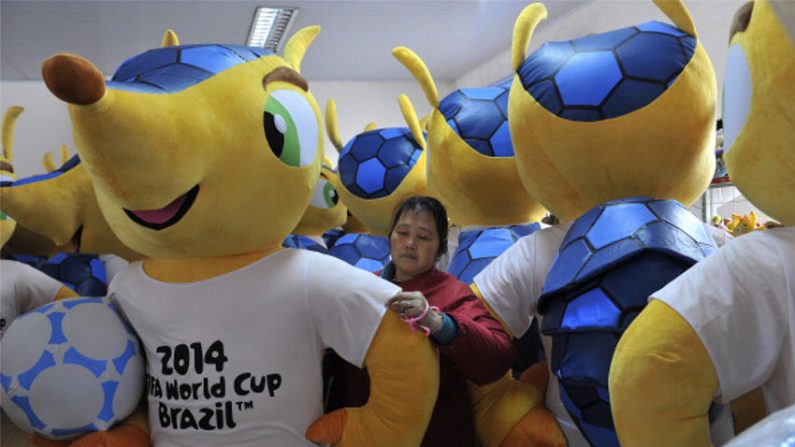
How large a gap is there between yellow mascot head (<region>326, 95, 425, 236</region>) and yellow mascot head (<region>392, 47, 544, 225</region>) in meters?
0.50

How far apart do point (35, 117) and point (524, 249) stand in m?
5.94

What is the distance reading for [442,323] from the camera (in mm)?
1121

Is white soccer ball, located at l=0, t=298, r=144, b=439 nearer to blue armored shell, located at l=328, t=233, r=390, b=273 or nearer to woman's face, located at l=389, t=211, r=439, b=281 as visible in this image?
Result: woman's face, located at l=389, t=211, r=439, b=281

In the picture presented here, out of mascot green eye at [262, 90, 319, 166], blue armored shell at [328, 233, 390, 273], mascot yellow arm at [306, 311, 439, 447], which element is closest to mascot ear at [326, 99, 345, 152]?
blue armored shell at [328, 233, 390, 273]

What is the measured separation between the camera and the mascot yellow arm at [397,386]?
111 centimetres

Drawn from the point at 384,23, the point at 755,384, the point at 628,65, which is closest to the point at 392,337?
the point at 755,384

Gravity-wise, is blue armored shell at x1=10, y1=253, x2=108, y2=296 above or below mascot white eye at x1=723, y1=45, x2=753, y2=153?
below

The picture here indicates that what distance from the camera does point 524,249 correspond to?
1.41 m

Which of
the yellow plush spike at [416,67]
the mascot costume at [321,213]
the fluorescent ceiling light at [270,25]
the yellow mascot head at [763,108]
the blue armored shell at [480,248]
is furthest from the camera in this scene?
the fluorescent ceiling light at [270,25]

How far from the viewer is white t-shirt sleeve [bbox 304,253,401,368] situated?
1124 millimetres

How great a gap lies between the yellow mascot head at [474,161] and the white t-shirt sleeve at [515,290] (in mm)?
351

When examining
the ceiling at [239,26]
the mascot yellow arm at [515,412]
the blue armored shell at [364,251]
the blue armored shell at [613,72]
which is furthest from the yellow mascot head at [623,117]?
the ceiling at [239,26]

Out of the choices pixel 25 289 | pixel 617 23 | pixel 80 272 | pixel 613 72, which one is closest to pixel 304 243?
pixel 80 272

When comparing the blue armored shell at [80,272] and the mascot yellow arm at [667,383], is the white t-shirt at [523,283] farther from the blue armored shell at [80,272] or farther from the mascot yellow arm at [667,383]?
the blue armored shell at [80,272]
